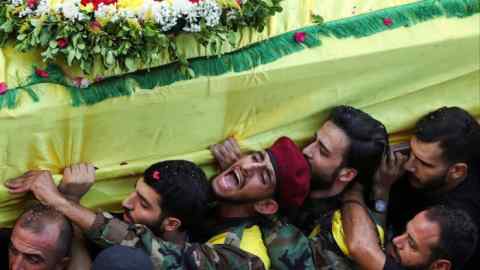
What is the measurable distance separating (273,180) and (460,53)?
3.94ft

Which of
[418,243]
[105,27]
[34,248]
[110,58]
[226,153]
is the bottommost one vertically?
[418,243]

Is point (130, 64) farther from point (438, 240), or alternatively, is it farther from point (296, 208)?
point (438, 240)

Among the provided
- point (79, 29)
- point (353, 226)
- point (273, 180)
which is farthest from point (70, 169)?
point (353, 226)

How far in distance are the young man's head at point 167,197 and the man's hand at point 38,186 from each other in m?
0.31

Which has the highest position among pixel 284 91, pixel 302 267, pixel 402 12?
pixel 402 12

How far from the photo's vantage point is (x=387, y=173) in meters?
4.11

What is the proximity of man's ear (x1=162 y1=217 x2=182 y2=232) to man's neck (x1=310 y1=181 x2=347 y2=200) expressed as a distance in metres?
0.73

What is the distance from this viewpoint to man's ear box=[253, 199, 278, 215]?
149 inches

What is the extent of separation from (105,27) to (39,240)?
864mm

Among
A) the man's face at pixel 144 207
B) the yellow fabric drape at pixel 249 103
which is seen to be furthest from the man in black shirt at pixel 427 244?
the man's face at pixel 144 207

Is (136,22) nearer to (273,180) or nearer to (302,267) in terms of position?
(273,180)

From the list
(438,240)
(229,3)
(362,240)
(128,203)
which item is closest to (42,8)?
(229,3)

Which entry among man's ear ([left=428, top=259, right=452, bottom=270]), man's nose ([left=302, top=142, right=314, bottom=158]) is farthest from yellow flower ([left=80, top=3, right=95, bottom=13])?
man's ear ([left=428, top=259, right=452, bottom=270])

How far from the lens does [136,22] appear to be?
3.43 m
